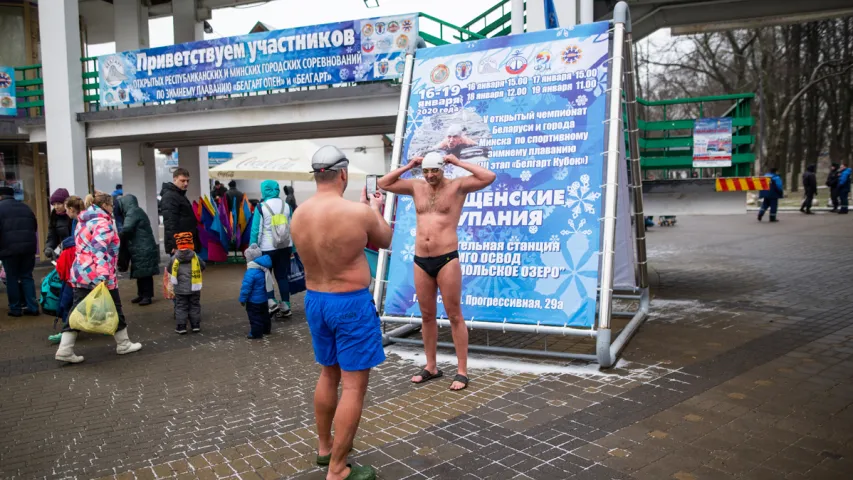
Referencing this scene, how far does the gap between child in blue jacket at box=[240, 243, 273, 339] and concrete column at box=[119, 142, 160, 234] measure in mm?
9360

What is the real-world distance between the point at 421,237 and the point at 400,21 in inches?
245

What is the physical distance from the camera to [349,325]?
3.47m

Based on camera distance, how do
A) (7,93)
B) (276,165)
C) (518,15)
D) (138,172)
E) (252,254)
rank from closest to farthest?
(252,254) → (518,15) → (7,93) → (276,165) → (138,172)

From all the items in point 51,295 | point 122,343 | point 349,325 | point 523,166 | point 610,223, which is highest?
point 523,166

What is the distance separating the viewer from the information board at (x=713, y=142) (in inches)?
343

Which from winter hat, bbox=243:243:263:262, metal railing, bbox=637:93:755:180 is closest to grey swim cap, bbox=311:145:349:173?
winter hat, bbox=243:243:263:262

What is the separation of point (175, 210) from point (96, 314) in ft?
5.98

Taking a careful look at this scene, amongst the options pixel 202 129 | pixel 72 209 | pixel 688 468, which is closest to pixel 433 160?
pixel 688 468

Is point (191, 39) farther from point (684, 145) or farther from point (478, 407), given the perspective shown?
point (478, 407)

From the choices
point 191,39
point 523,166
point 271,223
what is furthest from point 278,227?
point 191,39

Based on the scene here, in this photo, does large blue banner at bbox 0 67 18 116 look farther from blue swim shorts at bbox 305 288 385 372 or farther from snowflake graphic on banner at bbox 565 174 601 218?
blue swim shorts at bbox 305 288 385 372

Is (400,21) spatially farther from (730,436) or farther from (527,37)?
(730,436)

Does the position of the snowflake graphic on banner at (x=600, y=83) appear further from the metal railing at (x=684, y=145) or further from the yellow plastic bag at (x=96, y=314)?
the yellow plastic bag at (x=96, y=314)

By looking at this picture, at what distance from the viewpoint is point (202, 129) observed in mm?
12297
